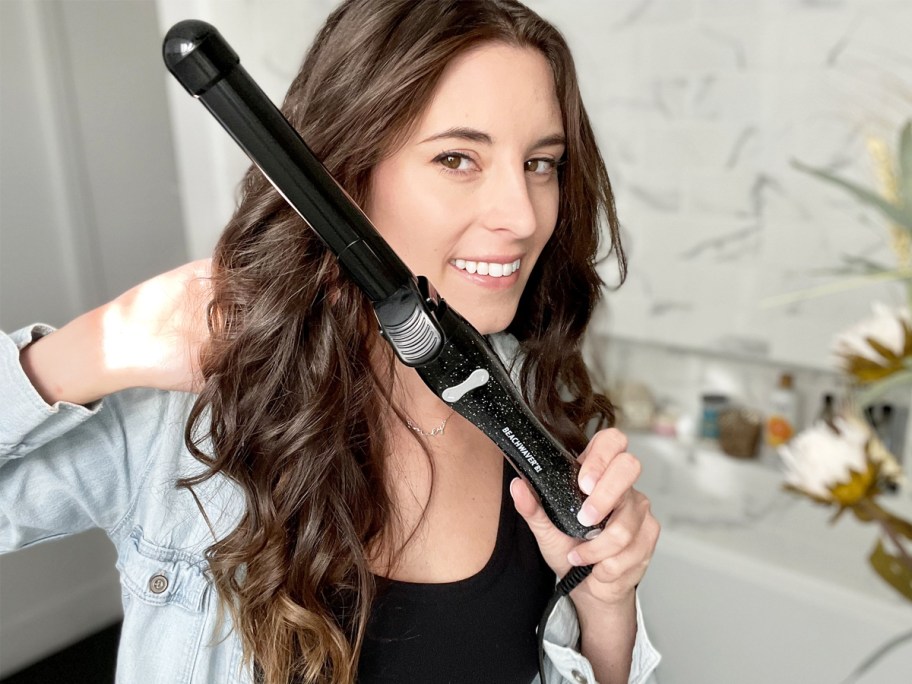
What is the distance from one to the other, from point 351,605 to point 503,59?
1.67ft

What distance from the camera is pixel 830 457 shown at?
1.36 ft

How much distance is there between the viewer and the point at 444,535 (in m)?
0.86

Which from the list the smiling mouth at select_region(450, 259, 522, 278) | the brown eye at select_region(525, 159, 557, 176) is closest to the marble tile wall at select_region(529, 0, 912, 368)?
the brown eye at select_region(525, 159, 557, 176)

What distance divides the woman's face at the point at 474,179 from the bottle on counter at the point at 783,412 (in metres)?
1.22

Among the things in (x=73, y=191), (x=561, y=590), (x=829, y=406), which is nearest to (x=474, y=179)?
(x=561, y=590)

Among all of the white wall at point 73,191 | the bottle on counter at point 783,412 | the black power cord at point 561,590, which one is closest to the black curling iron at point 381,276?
the black power cord at point 561,590

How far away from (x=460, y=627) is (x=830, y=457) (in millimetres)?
480

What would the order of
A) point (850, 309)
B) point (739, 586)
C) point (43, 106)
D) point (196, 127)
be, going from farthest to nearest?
point (196, 127)
point (43, 106)
point (739, 586)
point (850, 309)

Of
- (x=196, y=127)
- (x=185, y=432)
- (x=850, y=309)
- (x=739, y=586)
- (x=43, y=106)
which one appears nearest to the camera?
(x=185, y=432)

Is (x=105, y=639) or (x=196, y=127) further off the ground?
(x=196, y=127)

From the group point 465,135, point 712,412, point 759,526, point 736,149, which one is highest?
point 465,135

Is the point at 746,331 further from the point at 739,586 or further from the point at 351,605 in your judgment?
the point at 351,605

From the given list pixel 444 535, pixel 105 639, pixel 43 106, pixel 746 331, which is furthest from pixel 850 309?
pixel 105 639

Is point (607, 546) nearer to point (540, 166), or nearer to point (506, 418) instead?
point (506, 418)
